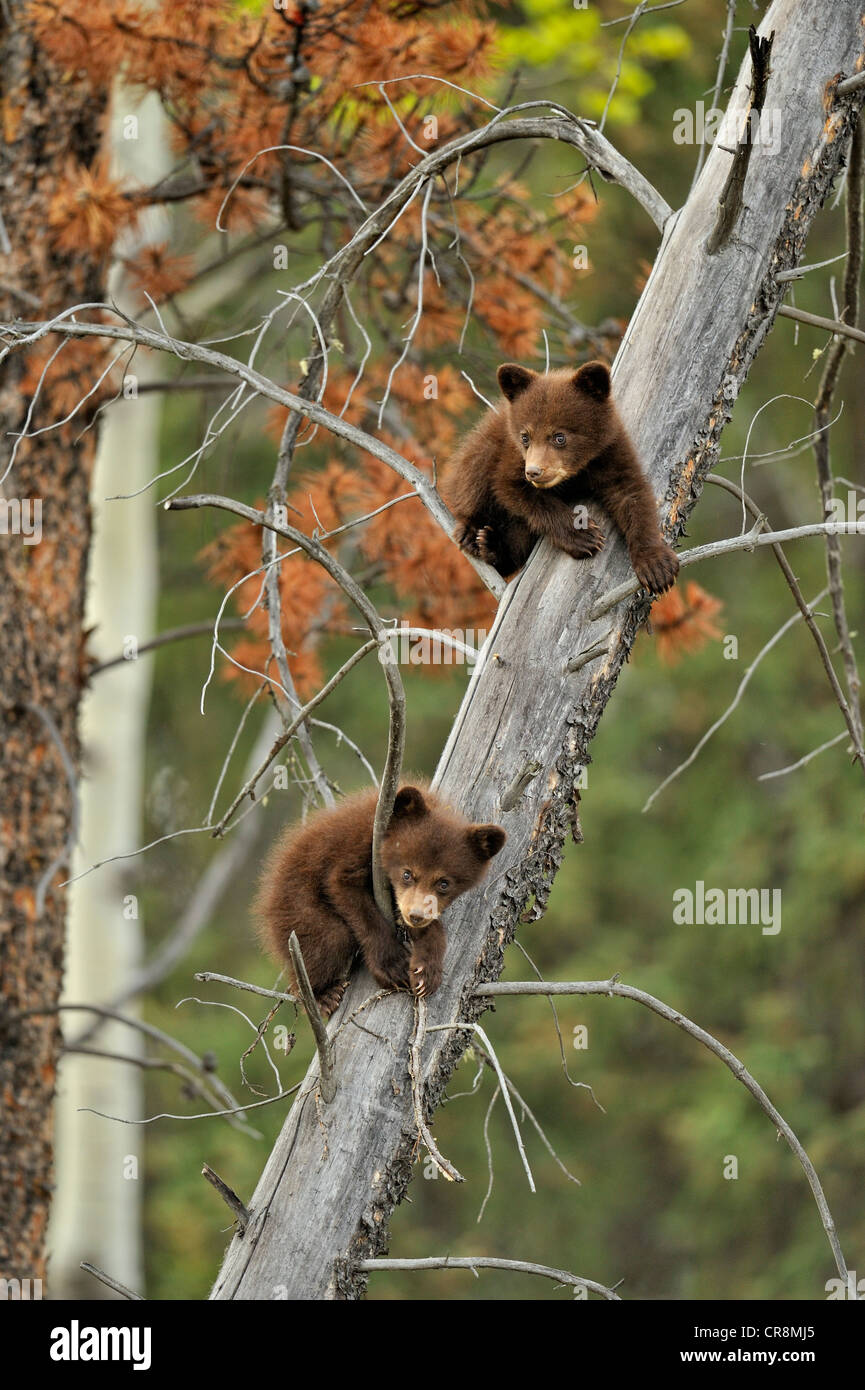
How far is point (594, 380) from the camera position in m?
3.65

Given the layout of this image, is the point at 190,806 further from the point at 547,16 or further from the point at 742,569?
the point at 547,16

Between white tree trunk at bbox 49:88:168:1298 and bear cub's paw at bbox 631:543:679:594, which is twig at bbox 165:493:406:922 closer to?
bear cub's paw at bbox 631:543:679:594

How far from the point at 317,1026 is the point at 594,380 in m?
1.89

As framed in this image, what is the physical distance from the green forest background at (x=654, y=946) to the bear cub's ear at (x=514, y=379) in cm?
730

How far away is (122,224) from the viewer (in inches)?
203

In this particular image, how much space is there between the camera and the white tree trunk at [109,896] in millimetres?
7570

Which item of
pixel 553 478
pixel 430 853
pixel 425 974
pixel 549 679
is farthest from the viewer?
pixel 553 478

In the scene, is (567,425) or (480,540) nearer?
(567,425)

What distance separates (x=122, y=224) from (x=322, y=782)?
8.64 feet

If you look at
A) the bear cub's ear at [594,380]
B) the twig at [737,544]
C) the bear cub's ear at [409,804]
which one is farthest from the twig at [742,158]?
the bear cub's ear at [409,804]

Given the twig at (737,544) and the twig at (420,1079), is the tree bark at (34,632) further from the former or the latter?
the twig at (737,544)

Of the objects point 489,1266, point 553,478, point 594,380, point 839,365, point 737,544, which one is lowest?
point 489,1266

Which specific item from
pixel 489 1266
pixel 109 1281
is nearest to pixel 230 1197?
pixel 109 1281

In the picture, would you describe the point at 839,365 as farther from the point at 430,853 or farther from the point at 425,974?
the point at 425,974
